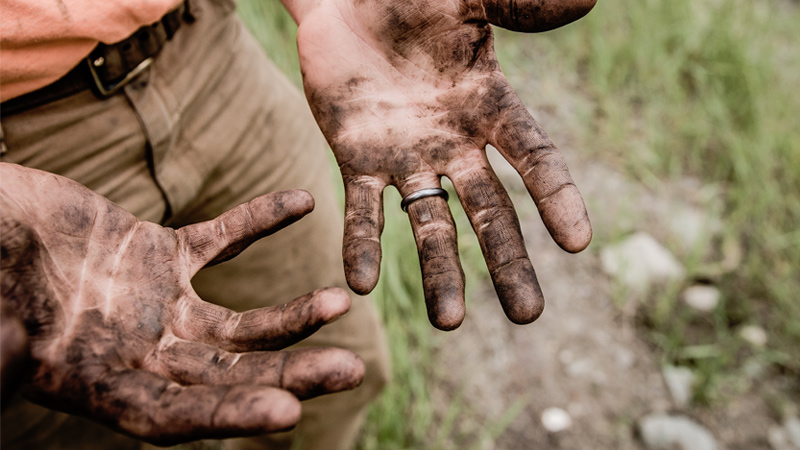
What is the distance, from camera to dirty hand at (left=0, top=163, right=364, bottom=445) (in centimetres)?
69

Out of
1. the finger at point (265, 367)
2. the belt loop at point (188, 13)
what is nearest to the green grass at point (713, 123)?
the finger at point (265, 367)

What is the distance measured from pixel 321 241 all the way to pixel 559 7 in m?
0.75

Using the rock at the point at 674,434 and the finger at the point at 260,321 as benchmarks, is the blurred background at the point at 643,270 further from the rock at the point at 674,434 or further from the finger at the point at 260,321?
the finger at the point at 260,321

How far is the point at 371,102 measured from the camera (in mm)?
1065

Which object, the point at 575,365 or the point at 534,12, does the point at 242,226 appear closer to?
the point at 534,12

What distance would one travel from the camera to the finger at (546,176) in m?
0.90

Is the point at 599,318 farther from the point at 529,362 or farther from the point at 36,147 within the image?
the point at 36,147

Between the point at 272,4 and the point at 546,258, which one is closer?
the point at 546,258

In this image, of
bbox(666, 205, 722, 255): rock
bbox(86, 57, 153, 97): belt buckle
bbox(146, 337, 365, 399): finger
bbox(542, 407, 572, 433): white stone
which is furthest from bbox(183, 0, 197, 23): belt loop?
bbox(666, 205, 722, 255): rock

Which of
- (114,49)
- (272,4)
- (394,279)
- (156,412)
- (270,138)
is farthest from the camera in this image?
(272,4)

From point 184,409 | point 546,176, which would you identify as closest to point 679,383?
point 546,176

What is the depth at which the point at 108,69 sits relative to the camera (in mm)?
996

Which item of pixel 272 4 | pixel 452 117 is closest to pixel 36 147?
pixel 452 117

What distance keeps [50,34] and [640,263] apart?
73.6 inches
